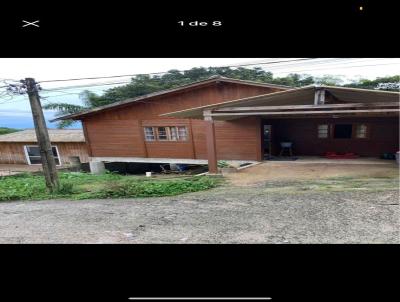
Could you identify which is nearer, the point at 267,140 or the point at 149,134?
the point at 267,140

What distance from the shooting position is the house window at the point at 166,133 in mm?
9930

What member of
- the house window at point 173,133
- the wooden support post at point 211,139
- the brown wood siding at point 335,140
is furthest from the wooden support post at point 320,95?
the house window at point 173,133

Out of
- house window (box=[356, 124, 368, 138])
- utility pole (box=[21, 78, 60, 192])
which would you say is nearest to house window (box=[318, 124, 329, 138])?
house window (box=[356, 124, 368, 138])

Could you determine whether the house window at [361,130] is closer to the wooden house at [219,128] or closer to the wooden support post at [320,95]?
the wooden house at [219,128]

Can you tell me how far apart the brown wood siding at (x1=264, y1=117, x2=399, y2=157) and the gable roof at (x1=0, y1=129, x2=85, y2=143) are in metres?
8.47

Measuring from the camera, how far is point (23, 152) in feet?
36.7

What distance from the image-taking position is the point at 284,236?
1636 mm

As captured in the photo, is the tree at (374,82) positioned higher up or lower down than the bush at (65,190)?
higher up

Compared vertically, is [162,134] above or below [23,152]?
above

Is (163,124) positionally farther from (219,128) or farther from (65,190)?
(65,190)

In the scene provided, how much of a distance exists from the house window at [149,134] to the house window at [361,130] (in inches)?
292

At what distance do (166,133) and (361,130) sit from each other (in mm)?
6985
